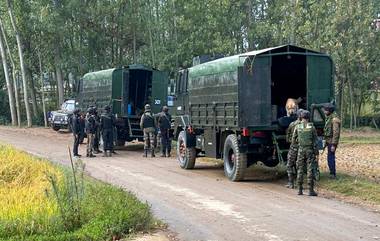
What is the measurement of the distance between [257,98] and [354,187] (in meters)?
2.93

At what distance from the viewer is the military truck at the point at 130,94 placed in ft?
78.0

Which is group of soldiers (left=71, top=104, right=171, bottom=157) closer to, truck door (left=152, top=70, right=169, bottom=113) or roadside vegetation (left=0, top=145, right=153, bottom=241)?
truck door (left=152, top=70, right=169, bottom=113)

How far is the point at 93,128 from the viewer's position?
2131 cm

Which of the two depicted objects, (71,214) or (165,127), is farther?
(165,127)

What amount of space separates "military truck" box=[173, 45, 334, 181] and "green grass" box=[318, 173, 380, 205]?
1.22m

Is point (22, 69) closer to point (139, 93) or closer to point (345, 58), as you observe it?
point (139, 93)

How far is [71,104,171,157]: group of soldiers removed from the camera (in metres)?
21.2

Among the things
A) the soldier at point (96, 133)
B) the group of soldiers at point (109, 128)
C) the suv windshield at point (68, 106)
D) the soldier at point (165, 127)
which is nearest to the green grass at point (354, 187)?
the soldier at point (165, 127)

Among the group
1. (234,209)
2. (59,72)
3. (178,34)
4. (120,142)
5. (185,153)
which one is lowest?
(234,209)

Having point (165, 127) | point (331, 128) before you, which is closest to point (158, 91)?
point (165, 127)

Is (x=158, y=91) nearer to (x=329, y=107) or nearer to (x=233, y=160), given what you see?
(x=233, y=160)

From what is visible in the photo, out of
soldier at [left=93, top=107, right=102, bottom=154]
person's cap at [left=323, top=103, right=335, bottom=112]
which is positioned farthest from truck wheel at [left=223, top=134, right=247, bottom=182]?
soldier at [left=93, top=107, right=102, bottom=154]

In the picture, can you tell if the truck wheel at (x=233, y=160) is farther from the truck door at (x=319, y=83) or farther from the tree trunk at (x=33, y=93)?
the tree trunk at (x=33, y=93)

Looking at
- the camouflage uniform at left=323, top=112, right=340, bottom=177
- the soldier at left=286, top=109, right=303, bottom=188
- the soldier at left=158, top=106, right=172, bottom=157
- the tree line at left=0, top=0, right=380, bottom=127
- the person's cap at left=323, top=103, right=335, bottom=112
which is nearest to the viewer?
the soldier at left=286, top=109, right=303, bottom=188
